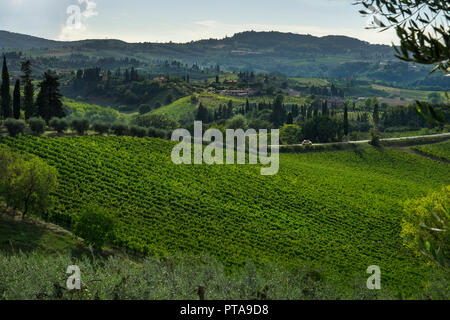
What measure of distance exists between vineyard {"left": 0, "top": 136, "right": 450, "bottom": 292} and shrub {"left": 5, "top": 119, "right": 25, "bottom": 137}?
2854 millimetres

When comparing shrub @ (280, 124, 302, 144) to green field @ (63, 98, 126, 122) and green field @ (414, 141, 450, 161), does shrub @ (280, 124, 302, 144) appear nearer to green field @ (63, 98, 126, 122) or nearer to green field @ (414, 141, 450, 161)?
green field @ (414, 141, 450, 161)

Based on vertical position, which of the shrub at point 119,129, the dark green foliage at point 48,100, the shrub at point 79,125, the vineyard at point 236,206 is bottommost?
the vineyard at point 236,206

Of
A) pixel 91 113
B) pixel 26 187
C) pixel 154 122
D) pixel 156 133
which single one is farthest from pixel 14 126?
pixel 91 113

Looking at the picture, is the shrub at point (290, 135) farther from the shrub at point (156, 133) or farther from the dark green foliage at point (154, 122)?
the shrub at point (156, 133)

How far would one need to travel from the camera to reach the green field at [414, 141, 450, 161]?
4059 inches

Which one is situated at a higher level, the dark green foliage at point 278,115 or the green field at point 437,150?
the dark green foliage at point 278,115

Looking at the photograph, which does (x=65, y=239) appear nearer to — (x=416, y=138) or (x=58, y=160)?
(x=58, y=160)

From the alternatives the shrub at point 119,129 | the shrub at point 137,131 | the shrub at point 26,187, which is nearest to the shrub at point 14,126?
the shrub at point 119,129

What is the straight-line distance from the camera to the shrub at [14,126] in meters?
60.8

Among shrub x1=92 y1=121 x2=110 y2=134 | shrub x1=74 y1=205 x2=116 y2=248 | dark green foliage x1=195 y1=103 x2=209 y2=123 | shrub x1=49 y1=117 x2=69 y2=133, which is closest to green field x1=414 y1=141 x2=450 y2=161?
shrub x1=92 y1=121 x2=110 y2=134

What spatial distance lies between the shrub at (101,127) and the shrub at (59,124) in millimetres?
4989

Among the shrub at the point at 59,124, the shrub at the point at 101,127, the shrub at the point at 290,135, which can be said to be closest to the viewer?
the shrub at the point at 59,124

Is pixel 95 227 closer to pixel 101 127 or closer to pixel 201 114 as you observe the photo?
pixel 101 127

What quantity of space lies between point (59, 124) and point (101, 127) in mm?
7543
